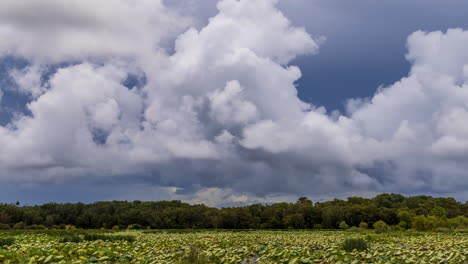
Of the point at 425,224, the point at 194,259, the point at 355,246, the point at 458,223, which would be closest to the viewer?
the point at 194,259

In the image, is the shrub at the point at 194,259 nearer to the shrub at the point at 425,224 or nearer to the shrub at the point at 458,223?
the shrub at the point at 425,224

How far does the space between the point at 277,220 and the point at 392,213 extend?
25327 millimetres

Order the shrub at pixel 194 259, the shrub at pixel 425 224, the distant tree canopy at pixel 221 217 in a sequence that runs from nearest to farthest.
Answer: the shrub at pixel 194 259, the shrub at pixel 425 224, the distant tree canopy at pixel 221 217

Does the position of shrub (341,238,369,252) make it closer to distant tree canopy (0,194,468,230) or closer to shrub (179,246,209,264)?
shrub (179,246,209,264)

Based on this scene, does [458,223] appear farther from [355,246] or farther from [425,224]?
[355,246]

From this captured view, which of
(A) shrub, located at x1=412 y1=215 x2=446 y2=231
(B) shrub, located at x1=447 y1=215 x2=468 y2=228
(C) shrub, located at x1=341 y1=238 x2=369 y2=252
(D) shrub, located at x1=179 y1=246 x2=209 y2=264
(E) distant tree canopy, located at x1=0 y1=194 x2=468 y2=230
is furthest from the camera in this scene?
(E) distant tree canopy, located at x1=0 y1=194 x2=468 y2=230

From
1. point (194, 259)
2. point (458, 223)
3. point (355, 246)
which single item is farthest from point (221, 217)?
point (194, 259)

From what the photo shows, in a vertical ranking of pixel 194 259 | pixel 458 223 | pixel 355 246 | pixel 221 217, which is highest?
pixel 221 217

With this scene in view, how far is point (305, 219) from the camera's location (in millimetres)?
86125

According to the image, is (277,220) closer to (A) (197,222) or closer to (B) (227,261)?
(A) (197,222)

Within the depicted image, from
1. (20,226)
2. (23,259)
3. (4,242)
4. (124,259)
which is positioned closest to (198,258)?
(124,259)

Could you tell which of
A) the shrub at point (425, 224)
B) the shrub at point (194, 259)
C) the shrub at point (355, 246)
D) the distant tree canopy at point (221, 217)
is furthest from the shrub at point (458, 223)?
the shrub at point (194, 259)

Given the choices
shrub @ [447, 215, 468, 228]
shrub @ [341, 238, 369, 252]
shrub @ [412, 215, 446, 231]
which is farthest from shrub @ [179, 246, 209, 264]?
shrub @ [447, 215, 468, 228]

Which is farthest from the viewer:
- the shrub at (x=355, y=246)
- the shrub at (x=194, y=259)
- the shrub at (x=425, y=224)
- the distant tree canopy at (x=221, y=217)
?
the distant tree canopy at (x=221, y=217)
